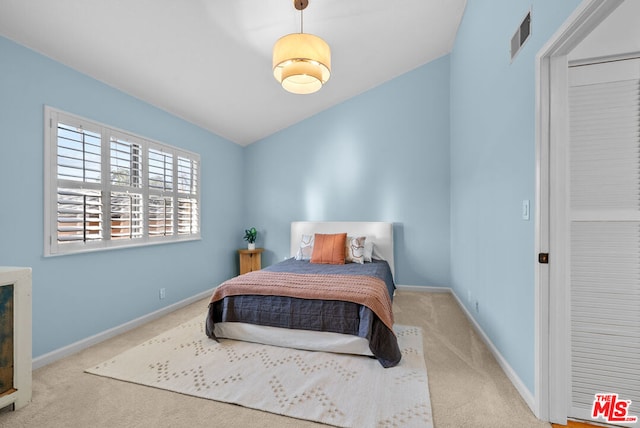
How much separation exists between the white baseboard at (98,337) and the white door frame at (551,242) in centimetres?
338

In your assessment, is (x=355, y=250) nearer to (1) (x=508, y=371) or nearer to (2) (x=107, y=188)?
(1) (x=508, y=371)

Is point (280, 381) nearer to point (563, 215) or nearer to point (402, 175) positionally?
point (563, 215)

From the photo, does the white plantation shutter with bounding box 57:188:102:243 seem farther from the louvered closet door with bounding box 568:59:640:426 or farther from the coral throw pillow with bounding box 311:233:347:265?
the louvered closet door with bounding box 568:59:640:426

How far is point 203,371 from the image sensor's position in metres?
2.07

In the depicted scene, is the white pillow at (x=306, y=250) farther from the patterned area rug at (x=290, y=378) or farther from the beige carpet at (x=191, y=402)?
the beige carpet at (x=191, y=402)

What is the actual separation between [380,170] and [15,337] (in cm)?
409

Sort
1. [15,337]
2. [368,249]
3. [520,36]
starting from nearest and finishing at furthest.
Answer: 1. [15,337]
2. [520,36]
3. [368,249]

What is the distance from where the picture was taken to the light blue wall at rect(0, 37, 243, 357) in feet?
6.59

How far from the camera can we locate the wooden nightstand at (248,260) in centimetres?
454

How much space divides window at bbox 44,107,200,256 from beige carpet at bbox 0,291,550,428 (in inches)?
38.8

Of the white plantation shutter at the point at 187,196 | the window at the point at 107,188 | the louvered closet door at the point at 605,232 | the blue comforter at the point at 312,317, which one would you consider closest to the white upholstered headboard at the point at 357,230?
the white plantation shutter at the point at 187,196

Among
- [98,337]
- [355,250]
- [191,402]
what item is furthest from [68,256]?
[355,250]

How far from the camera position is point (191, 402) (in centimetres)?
174

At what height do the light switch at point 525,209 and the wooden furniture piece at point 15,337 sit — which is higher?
the light switch at point 525,209
